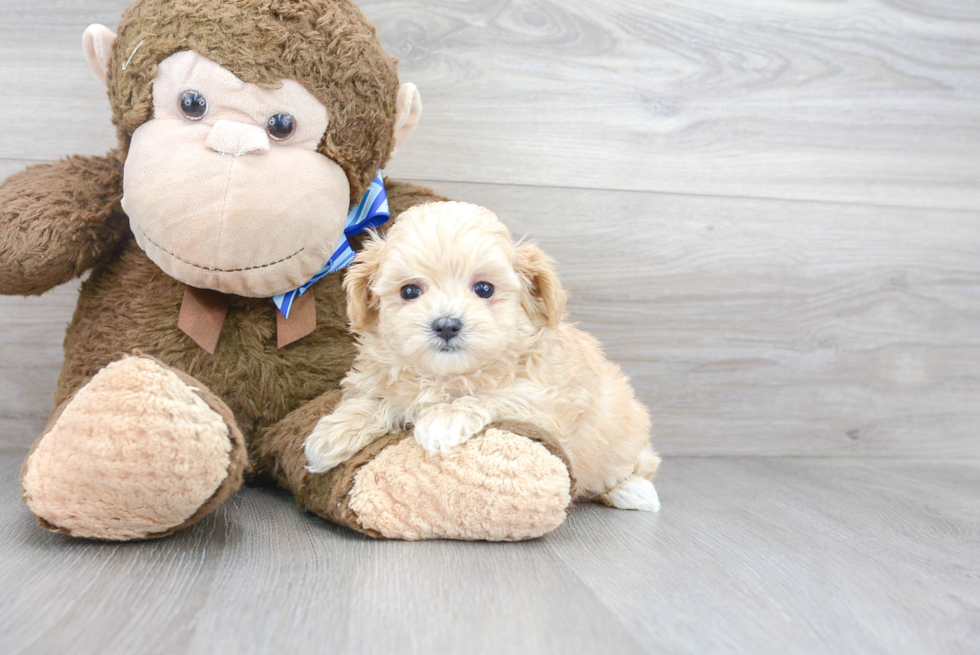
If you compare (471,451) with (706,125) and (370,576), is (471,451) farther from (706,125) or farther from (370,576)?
(706,125)

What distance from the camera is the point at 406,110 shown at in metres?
1.10

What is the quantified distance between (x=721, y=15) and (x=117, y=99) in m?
1.07

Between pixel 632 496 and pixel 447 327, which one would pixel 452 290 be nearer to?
pixel 447 327

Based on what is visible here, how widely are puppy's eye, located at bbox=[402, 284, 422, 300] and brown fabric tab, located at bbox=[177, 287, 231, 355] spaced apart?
0.32 metres

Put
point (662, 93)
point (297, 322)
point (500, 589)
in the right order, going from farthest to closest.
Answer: point (662, 93), point (297, 322), point (500, 589)

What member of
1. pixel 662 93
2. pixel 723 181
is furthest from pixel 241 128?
pixel 723 181

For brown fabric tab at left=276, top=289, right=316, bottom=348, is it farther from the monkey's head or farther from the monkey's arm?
the monkey's arm

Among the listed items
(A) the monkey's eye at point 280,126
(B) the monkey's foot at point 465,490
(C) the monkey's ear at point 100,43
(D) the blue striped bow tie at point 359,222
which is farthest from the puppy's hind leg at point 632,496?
(C) the monkey's ear at point 100,43

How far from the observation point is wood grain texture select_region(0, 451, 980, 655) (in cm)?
65

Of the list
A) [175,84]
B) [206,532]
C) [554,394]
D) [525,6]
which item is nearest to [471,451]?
[554,394]

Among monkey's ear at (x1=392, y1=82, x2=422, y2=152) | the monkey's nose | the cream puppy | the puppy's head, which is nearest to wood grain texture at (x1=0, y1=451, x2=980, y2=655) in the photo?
the cream puppy

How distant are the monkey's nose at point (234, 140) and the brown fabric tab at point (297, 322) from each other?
0.23m

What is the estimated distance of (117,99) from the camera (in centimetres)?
100

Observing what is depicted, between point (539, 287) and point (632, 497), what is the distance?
0.37 m
